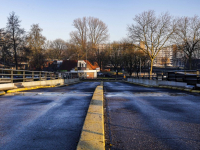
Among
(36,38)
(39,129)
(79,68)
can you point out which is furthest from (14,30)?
(39,129)

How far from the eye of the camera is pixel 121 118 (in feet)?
19.0

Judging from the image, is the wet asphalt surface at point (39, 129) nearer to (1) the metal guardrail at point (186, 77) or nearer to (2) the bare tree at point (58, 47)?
(1) the metal guardrail at point (186, 77)

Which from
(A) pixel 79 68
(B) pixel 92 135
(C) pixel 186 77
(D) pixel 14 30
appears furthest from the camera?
(A) pixel 79 68

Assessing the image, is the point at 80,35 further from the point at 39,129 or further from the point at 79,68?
the point at 39,129

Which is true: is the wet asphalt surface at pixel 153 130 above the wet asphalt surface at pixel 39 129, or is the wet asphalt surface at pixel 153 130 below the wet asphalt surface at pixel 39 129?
above

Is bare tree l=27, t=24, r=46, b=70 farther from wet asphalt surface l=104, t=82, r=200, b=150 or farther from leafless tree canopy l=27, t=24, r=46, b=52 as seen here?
wet asphalt surface l=104, t=82, r=200, b=150

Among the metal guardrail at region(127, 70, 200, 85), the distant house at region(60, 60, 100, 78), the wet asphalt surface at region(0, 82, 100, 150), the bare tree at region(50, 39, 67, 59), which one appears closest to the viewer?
the wet asphalt surface at region(0, 82, 100, 150)

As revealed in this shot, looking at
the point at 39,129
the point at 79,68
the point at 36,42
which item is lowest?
the point at 39,129

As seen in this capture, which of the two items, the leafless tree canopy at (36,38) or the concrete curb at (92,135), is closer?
the concrete curb at (92,135)

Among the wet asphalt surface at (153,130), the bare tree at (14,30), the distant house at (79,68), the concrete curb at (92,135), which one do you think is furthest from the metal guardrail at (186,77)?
the distant house at (79,68)

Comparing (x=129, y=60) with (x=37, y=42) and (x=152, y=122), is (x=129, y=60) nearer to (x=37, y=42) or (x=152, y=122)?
(x=37, y=42)

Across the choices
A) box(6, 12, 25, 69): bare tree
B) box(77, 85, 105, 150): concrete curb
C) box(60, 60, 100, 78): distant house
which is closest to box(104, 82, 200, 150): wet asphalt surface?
box(77, 85, 105, 150): concrete curb

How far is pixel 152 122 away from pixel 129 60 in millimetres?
72707

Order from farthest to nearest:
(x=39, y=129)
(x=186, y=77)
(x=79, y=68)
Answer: (x=79, y=68)
(x=186, y=77)
(x=39, y=129)
